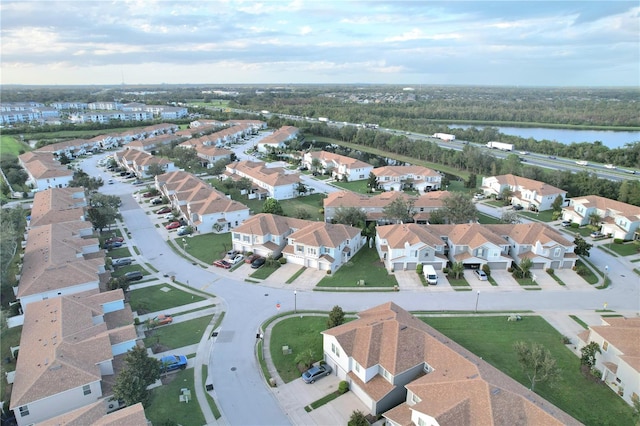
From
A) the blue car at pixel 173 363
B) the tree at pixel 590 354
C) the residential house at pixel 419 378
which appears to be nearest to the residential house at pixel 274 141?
the residential house at pixel 419 378

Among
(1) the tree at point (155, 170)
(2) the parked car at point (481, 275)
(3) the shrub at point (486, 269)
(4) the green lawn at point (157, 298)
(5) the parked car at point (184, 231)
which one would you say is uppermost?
(1) the tree at point (155, 170)

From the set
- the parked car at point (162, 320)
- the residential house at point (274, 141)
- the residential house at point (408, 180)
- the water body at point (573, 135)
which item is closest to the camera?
the parked car at point (162, 320)

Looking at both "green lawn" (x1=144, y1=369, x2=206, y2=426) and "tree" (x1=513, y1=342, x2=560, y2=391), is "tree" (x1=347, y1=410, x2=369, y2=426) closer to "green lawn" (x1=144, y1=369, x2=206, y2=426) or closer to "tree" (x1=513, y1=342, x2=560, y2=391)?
"green lawn" (x1=144, y1=369, x2=206, y2=426)

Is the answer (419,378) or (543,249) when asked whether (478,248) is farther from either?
(419,378)

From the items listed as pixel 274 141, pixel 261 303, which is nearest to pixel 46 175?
pixel 274 141

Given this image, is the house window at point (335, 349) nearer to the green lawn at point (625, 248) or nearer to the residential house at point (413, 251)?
the residential house at point (413, 251)

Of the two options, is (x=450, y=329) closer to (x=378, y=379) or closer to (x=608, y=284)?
(x=378, y=379)
